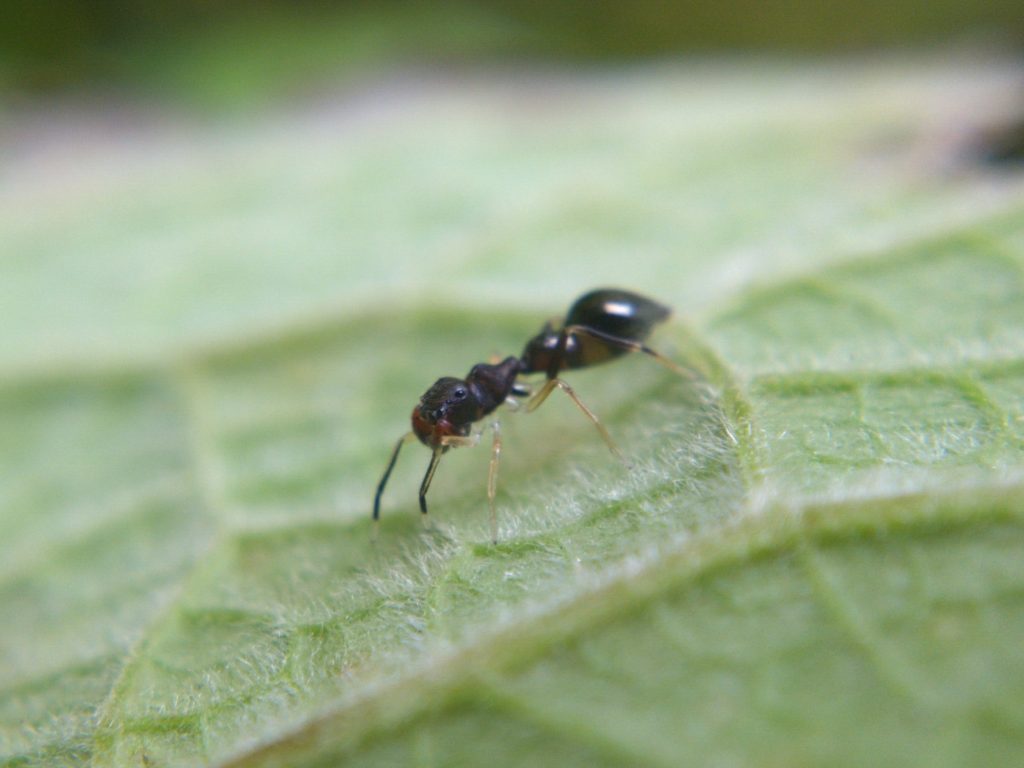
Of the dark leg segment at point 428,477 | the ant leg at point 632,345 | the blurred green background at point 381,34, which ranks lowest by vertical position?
the dark leg segment at point 428,477

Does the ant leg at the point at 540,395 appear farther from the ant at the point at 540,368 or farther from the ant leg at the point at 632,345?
the ant leg at the point at 632,345

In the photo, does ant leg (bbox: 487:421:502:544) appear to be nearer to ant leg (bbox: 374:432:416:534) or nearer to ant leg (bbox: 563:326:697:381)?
ant leg (bbox: 374:432:416:534)

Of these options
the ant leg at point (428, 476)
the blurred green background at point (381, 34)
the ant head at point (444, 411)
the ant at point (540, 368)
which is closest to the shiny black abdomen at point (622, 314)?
the ant at point (540, 368)

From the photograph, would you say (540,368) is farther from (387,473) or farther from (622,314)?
(387,473)

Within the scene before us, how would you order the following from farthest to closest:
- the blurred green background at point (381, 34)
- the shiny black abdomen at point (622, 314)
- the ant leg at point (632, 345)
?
the blurred green background at point (381, 34), the shiny black abdomen at point (622, 314), the ant leg at point (632, 345)

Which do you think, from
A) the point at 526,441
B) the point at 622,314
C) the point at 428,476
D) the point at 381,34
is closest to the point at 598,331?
the point at 622,314
